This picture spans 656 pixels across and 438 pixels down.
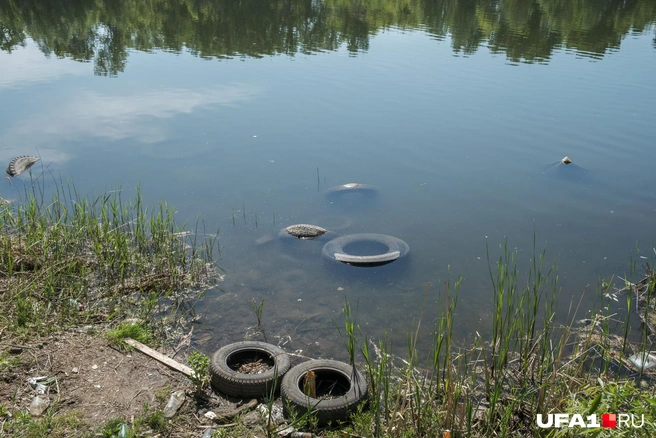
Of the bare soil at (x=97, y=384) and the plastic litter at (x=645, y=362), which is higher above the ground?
the bare soil at (x=97, y=384)

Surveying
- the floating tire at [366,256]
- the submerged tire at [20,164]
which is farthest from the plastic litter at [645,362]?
the submerged tire at [20,164]

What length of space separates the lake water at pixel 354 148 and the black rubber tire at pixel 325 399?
717mm

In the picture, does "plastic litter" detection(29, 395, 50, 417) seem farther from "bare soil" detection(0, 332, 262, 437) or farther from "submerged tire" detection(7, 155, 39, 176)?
"submerged tire" detection(7, 155, 39, 176)

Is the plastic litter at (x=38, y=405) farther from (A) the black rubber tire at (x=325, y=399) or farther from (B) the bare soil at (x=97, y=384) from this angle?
(A) the black rubber tire at (x=325, y=399)

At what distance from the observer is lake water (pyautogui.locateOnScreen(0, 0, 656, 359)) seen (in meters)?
7.17

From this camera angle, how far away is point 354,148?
11.7m

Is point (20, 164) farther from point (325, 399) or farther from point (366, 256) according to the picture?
point (325, 399)

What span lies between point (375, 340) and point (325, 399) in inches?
59.6

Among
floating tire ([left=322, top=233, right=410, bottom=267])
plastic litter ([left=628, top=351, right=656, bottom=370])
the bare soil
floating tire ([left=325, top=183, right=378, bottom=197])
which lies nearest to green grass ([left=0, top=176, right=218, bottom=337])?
the bare soil

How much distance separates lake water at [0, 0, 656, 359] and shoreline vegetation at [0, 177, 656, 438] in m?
0.40

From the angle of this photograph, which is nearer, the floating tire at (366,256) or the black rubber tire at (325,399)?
the black rubber tire at (325,399)

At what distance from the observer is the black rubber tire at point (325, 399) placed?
4.57 meters

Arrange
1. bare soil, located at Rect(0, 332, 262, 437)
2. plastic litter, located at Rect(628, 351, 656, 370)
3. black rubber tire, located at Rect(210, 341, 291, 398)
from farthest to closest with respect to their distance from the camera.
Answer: plastic litter, located at Rect(628, 351, 656, 370)
black rubber tire, located at Rect(210, 341, 291, 398)
bare soil, located at Rect(0, 332, 262, 437)

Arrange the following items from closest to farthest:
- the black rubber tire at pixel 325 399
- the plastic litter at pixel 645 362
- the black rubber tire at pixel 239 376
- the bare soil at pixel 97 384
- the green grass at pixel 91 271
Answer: the bare soil at pixel 97 384 < the black rubber tire at pixel 325 399 < the black rubber tire at pixel 239 376 < the plastic litter at pixel 645 362 < the green grass at pixel 91 271
